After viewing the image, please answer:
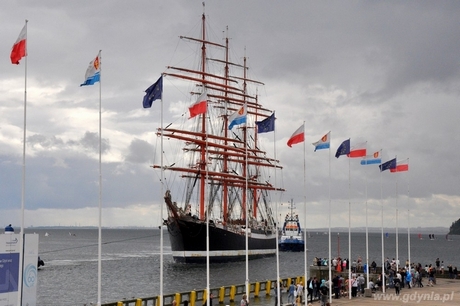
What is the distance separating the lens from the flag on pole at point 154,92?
23938mm

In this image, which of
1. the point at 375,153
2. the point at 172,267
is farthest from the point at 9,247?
the point at 172,267

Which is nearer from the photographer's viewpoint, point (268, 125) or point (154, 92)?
point (154, 92)

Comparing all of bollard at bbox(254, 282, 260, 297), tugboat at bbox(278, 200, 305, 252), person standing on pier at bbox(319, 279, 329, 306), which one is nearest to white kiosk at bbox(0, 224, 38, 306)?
person standing on pier at bbox(319, 279, 329, 306)

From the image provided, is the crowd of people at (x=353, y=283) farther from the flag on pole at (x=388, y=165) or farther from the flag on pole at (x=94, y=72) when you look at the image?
the flag on pole at (x=94, y=72)

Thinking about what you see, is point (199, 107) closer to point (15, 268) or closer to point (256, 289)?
point (15, 268)

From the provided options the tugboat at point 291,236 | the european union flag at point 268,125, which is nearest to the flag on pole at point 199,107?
the european union flag at point 268,125

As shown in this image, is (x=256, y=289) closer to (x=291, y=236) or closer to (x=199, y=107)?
(x=199, y=107)

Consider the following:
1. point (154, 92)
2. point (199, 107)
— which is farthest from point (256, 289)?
point (154, 92)

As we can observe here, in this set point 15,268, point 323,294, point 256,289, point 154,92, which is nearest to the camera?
point 15,268

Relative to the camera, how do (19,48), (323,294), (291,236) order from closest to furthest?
(19,48) < (323,294) < (291,236)

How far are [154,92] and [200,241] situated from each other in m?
46.2

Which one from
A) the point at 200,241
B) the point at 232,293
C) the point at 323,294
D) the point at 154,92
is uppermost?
the point at 154,92

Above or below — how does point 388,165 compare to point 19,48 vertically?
below

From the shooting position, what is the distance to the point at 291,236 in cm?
11719
